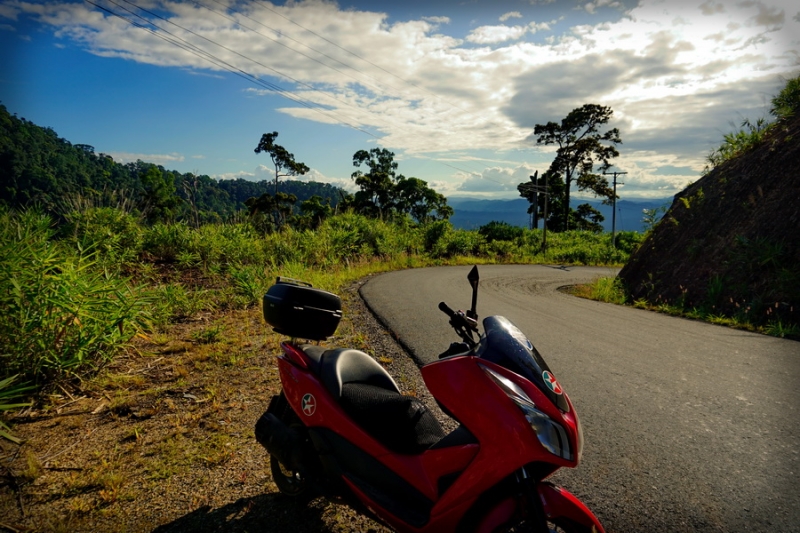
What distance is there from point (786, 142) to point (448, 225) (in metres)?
14.5

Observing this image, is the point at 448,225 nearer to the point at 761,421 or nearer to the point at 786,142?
the point at 786,142

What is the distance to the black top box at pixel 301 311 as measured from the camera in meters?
2.62

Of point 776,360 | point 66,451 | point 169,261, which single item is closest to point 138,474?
point 66,451

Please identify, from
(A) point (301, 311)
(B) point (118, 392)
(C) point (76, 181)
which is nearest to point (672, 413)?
(A) point (301, 311)

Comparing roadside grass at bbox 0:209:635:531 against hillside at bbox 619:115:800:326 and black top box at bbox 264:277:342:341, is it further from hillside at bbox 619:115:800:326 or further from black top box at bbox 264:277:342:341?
hillside at bbox 619:115:800:326

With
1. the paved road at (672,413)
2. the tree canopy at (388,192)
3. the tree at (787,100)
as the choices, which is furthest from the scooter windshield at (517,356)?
the tree canopy at (388,192)

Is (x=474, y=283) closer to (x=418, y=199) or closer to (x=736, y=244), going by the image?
(x=736, y=244)

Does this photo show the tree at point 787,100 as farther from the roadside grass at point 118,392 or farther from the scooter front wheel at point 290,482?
the scooter front wheel at point 290,482

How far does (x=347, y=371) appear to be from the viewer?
245 centimetres

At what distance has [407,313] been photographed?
767cm

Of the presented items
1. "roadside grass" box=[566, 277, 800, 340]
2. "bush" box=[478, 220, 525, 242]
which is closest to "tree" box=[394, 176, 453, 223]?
"bush" box=[478, 220, 525, 242]

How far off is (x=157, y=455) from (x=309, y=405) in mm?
1406

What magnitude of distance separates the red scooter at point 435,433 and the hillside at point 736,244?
7.78 m

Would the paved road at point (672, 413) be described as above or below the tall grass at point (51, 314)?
below
